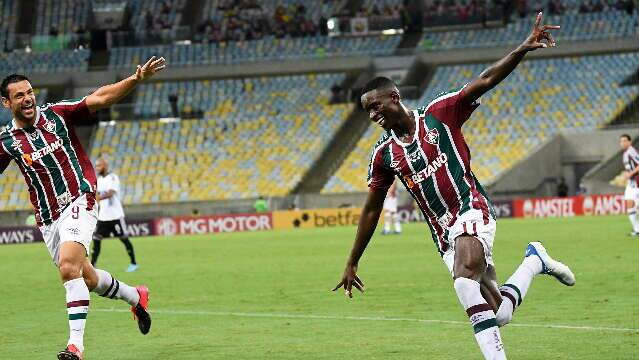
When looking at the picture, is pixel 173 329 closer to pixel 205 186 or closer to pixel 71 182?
pixel 71 182

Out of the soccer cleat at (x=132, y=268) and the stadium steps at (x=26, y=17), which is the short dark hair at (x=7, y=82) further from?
the stadium steps at (x=26, y=17)

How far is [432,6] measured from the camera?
56.2 metres

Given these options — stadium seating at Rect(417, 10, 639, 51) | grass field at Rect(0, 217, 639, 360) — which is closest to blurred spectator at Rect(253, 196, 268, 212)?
stadium seating at Rect(417, 10, 639, 51)

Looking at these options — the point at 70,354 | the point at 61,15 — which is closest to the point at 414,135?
the point at 70,354

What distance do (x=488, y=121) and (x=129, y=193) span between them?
16.4 meters

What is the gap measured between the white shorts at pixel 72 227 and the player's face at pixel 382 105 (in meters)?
3.48

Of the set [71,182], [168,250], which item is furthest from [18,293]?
[168,250]

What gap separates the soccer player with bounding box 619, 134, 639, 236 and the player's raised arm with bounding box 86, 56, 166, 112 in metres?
17.8

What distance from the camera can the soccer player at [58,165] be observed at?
10.1 m

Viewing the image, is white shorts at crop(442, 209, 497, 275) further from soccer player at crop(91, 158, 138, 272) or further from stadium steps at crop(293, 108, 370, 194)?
stadium steps at crop(293, 108, 370, 194)

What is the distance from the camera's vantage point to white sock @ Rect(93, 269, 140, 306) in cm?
1112

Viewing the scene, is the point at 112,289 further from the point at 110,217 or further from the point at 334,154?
the point at 334,154

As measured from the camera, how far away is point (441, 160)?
8266 mm

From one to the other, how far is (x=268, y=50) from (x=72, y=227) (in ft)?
151
